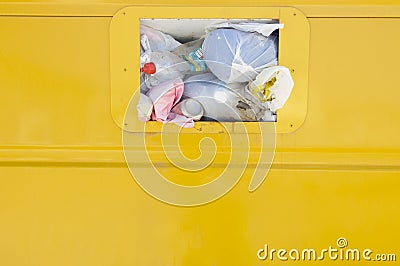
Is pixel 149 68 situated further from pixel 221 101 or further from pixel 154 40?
pixel 221 101

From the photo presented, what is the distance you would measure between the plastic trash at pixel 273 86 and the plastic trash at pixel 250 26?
0.13 metres

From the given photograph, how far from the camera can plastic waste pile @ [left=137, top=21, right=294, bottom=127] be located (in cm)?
153

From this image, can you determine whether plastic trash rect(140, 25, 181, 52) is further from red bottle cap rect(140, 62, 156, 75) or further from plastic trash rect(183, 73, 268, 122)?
plastic trash rect(183, 73, 268, 122)

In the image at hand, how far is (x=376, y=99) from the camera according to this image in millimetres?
1552

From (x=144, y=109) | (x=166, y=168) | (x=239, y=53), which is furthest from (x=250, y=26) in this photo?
(x=166, y=168)

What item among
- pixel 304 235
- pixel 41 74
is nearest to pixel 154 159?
pixel 41 74

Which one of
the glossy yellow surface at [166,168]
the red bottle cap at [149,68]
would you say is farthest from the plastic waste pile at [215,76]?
the glossy yellow surface at [166,168]

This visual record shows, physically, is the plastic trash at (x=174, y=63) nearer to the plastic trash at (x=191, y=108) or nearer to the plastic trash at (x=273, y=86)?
the plastic trash at (x=191, y=108)

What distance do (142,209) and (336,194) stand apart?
723 mm

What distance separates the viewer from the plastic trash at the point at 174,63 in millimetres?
1581

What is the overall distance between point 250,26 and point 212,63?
19 cm

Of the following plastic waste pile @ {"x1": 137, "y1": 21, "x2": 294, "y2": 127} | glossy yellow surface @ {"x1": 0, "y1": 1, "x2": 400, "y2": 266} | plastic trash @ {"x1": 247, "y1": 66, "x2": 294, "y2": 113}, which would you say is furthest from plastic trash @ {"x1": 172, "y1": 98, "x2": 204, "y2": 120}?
plastic trash @ {"x1": 247, "y1": 66, "x2": 294, "y2": 113}

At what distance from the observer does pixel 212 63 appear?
61.4 inches

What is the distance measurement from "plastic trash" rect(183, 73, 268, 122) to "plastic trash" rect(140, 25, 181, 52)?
0.16 meters
